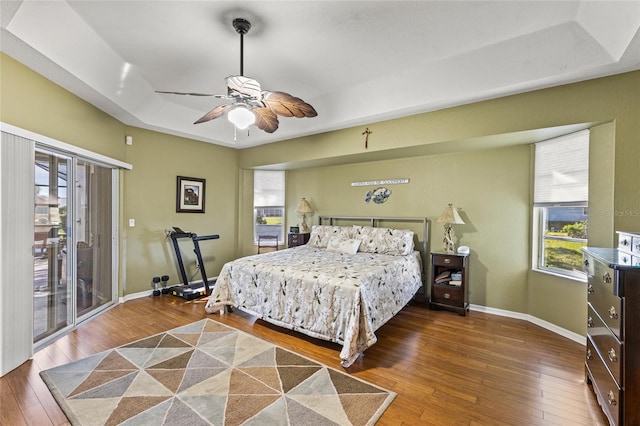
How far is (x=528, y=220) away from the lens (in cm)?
375

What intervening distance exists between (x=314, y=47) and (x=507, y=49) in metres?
1.88

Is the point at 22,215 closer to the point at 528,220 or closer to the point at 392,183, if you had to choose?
the point at 392,183

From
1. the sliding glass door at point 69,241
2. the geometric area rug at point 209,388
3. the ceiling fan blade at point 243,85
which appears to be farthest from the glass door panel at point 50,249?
the ceiling fan blade at point 243,85

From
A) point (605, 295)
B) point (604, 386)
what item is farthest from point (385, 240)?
point (604, 386)

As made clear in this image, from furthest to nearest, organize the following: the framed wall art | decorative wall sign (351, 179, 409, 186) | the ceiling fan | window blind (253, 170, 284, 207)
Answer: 1. window blind (253, 170, 284, 207)
2. the framed wall art
3. decorative wall sign (351, 179, 409, 186)
4. the ceiling fan

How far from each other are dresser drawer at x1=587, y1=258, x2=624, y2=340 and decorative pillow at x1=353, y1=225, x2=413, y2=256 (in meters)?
2.17

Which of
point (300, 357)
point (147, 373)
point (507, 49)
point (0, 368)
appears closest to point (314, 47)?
point (507, 49)

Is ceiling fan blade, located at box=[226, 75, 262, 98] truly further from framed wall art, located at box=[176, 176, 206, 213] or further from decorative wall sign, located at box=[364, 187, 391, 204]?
framed wall art, located at box=[176, 176, 206, 213]

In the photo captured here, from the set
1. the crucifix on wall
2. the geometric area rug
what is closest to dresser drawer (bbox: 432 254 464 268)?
the crucifix on wall

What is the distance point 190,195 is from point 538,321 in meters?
5.68

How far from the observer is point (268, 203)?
6230 mm

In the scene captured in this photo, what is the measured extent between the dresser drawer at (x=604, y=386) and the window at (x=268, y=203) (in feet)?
16.5

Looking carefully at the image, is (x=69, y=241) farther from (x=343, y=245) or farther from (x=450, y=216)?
(x=450, y=216)

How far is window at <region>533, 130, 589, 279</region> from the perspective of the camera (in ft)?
10.4
